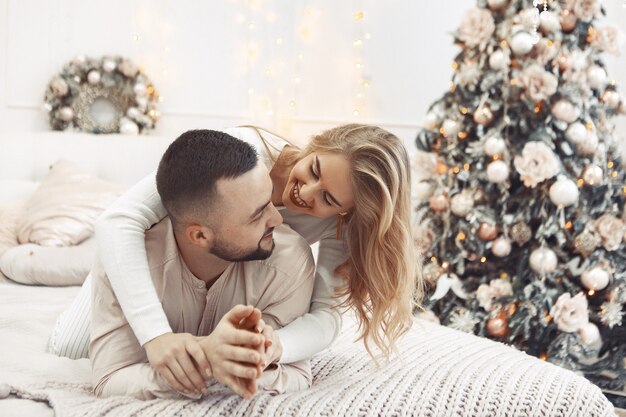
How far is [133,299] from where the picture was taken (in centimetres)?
140

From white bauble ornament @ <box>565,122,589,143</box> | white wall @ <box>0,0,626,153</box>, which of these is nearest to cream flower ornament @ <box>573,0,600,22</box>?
white bauble ornament @ <box>565,122,589,143</box>

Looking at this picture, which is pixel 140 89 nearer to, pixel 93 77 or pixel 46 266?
pixel 93 77

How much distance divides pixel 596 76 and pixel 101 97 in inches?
105

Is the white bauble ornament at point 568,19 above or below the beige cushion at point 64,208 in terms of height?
above

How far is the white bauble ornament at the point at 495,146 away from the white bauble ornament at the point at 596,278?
0.58m

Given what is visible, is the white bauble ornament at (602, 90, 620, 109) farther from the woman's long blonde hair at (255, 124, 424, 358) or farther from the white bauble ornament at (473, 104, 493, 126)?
the woman's long blonde hair at (255, 124, 424, 358)

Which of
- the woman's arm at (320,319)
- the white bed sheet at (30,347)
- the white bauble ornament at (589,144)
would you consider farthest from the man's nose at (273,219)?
the white bauble ornament at (589,144)

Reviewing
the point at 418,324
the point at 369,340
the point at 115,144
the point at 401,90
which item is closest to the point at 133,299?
the point at 369,340

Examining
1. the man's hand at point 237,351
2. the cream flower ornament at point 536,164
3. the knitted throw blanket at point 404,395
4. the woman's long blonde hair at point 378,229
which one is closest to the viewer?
the man's hand at point 237,351

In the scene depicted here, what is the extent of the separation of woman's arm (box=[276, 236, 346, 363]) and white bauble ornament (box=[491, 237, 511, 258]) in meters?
1.29

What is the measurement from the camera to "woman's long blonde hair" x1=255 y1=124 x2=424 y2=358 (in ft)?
5.28

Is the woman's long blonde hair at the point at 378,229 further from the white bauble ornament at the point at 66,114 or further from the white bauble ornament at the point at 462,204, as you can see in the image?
the white bauble ornament at the point at 66,114

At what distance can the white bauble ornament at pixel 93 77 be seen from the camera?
410 centimetres

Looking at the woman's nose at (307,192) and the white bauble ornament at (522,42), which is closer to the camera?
the woman's nose at (307,192)
